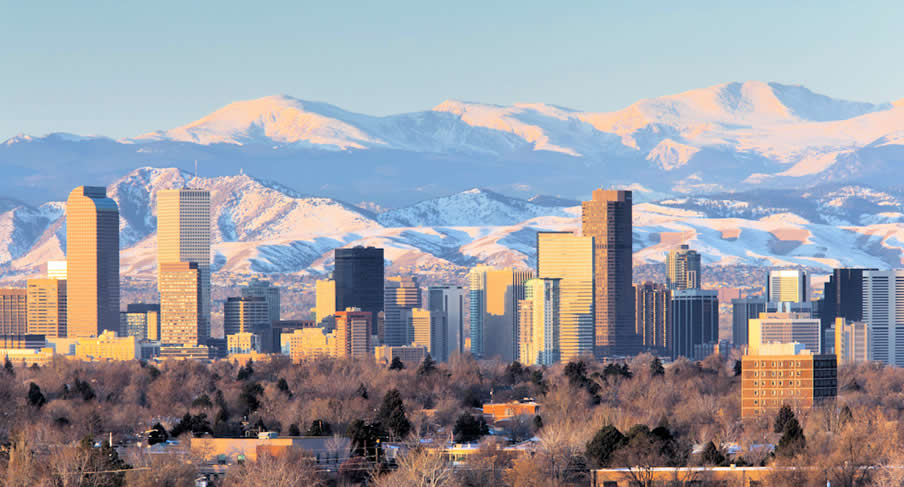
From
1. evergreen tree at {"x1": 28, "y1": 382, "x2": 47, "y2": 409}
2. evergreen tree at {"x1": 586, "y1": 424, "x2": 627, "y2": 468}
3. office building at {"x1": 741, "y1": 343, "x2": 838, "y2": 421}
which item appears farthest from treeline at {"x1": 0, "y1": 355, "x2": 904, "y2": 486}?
office building at {"x1": 741, "y1": 343, "x2": 838, "y2": 421}

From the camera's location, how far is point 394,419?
341 feet

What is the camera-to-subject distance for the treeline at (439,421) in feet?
273

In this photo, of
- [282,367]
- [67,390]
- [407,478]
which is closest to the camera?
[407,478]

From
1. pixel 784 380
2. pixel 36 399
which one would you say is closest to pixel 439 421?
pixel 36 399

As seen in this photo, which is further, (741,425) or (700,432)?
(741,425)

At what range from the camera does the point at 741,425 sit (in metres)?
121

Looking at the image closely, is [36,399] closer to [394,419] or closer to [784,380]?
[394,419]

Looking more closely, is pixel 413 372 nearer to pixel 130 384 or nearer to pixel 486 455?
pixel 130 384

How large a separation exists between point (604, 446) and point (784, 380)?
53.2 meters

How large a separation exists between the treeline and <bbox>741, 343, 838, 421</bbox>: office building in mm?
2289

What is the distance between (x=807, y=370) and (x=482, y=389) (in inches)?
1061

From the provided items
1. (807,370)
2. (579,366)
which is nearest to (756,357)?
(807,370)

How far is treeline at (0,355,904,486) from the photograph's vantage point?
83.1 metres

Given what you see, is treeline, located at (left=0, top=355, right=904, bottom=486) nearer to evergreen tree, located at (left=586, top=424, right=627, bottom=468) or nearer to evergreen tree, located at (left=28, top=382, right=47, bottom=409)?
evergreen tree, located at (left=586, top=424, right=627, bottom=468)
